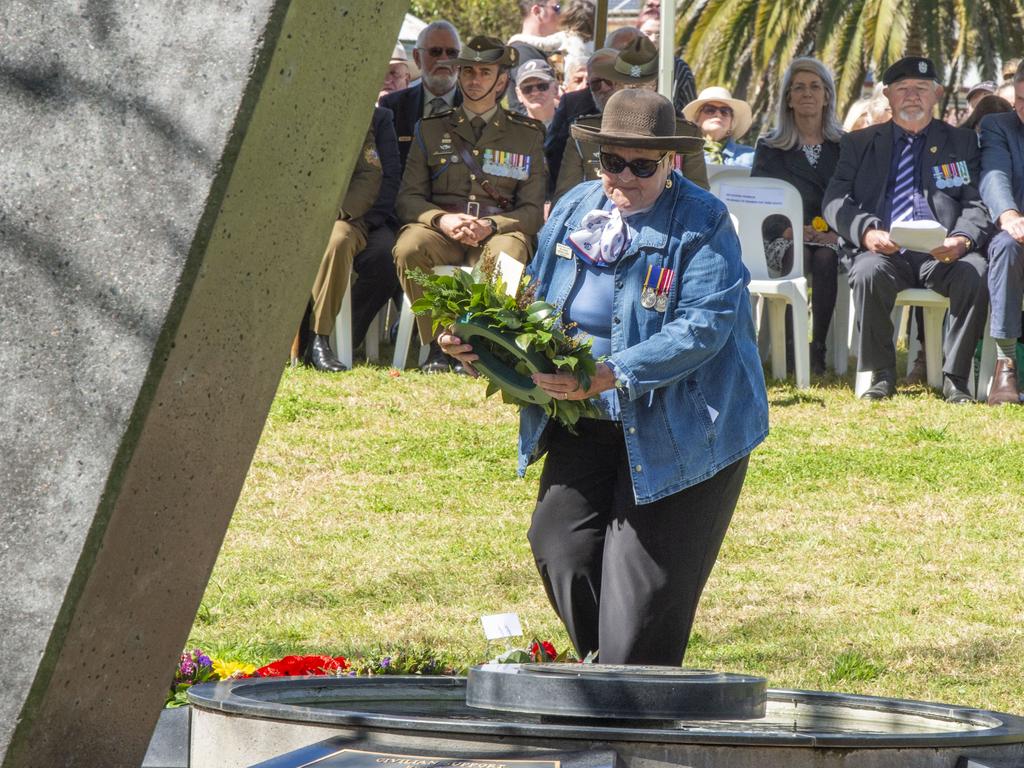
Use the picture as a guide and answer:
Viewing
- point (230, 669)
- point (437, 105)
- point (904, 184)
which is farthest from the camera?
point (437, 105)

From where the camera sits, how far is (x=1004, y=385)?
418 inches

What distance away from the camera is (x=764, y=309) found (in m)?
11.8

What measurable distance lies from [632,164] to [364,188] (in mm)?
6479

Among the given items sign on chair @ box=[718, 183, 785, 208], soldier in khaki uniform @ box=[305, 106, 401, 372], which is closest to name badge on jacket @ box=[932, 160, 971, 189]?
sign on chair @ box=[718, 183, 785, 208]

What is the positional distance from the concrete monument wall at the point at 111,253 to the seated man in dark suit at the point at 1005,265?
8669 mm

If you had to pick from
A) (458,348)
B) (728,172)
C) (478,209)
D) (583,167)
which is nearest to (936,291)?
(728,172)

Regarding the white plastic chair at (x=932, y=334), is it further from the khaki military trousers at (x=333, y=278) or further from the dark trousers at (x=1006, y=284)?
the khaki military trousers at (x=333, y=278)

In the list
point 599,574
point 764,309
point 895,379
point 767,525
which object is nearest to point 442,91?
point 764,309

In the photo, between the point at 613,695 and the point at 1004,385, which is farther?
the point at 1004,385

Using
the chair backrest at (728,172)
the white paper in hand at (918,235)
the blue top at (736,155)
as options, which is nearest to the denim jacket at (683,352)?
the white paper in hand at (918,235)

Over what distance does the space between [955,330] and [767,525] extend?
10.5ft

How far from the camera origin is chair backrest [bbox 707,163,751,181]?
11.5 m

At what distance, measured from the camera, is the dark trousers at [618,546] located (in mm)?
4645

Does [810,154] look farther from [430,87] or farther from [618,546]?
[618,546]
